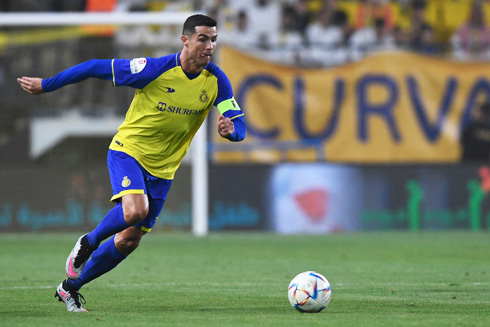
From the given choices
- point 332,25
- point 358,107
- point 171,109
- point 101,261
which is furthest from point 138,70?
point 332,25

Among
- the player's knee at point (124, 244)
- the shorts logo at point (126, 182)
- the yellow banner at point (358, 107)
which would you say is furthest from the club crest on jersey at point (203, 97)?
the yellow banner at point (358, 107)

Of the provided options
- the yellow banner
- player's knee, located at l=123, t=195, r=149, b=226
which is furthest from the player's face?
the yellow banner

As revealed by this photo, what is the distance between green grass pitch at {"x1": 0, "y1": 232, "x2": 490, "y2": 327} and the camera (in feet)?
19.8

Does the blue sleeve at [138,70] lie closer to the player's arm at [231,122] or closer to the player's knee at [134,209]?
the player's arm at [231,122]

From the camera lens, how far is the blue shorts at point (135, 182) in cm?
662

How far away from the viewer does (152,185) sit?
6.96 metres

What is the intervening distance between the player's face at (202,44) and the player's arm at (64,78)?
0.65 metres

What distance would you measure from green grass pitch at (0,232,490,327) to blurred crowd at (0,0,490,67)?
3.74 metres

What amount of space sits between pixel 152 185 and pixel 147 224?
0.31 meters

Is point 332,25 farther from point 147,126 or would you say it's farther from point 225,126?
point 225,126

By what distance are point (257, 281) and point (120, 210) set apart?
2518 millimetres

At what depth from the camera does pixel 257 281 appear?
875 cm

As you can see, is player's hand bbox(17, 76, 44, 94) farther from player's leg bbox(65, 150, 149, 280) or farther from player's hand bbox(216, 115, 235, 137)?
player's hand bbox(216, 115, 235, 137)

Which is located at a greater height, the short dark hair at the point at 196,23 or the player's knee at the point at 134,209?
the short dark hair at the point at 196,23
